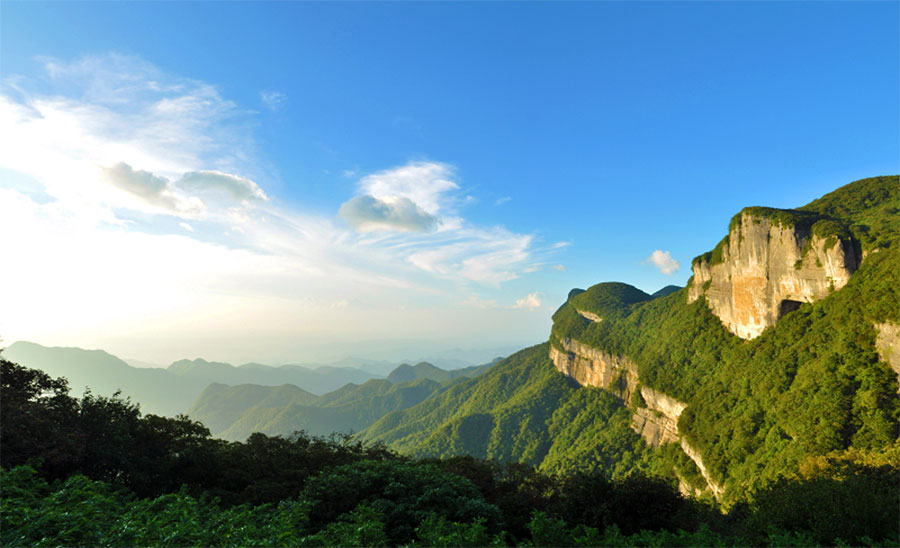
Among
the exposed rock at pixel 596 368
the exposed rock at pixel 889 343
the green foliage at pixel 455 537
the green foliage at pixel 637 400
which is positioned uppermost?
the exposed rock at pixel 889 343

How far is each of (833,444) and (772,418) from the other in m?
15.4

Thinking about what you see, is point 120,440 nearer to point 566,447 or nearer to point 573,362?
point 566,447

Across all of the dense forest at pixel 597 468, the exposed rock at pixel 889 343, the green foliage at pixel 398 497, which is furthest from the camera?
the exposed rock at pixel 889 343

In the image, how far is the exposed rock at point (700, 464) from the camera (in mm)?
53403

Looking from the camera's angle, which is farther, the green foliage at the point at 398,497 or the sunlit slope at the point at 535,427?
the sunlit slope at the point at 535,427

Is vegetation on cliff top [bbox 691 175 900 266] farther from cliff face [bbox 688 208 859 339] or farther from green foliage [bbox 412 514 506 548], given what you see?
green foliage [bbox 412 514 506 548]

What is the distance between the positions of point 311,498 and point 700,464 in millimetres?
69273

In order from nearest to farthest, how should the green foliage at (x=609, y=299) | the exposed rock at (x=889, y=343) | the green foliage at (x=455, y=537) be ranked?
the green foliage at (x=455, y=537), the exposed rock at (x=889, y=343), the green foliage at (x=609, y=299)

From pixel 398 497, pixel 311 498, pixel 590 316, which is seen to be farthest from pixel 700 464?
pixel 590 316

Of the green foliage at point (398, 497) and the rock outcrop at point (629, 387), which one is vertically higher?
the green foliage at point (398, 497)

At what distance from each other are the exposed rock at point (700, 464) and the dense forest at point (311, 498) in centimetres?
3090

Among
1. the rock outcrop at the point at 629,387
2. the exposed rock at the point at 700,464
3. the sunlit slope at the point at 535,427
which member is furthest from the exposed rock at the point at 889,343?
the sunlit slope at the point at 535,427

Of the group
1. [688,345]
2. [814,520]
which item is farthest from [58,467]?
[688,345]

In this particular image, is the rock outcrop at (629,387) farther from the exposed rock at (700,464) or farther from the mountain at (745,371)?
the mountain at (745,371)
